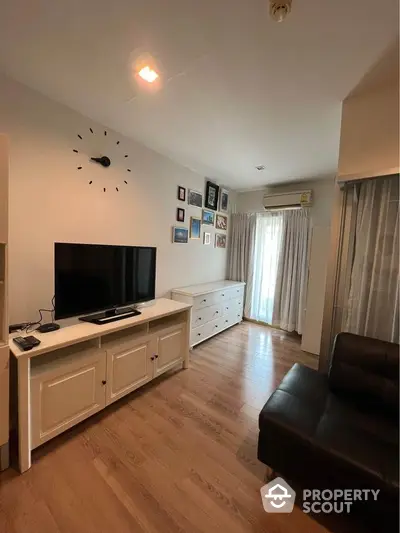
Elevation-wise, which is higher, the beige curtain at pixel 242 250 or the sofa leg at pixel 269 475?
the beige curtain at pixel 242 250

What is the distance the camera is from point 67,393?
1660 mm

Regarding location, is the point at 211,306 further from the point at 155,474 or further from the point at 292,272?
the point at 155,474

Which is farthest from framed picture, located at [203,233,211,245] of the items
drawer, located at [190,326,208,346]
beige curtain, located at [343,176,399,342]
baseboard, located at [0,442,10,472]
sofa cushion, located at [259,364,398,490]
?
baseboard, located at [0,442,10,472]

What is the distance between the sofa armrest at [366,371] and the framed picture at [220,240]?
2784mm

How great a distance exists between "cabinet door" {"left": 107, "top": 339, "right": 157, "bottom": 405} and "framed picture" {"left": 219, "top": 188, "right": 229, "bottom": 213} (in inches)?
108

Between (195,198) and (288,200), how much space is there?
59.7 inches

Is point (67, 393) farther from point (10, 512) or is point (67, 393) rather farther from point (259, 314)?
point (259, 314)

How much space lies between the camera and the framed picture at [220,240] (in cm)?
423

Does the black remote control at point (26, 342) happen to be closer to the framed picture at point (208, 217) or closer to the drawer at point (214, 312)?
the drawer at point (214, 312)

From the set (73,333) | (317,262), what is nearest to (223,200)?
(317,262)

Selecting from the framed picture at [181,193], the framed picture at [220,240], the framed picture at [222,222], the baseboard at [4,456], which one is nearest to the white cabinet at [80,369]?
the baseboard at [4,456]

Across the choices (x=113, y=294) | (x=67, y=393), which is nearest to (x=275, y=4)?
(x=113, y=294)

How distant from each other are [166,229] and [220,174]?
1.30 m

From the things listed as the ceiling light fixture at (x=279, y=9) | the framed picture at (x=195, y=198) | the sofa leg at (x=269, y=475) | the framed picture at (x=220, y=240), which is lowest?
the sofa leg at (x=269, y=475)
